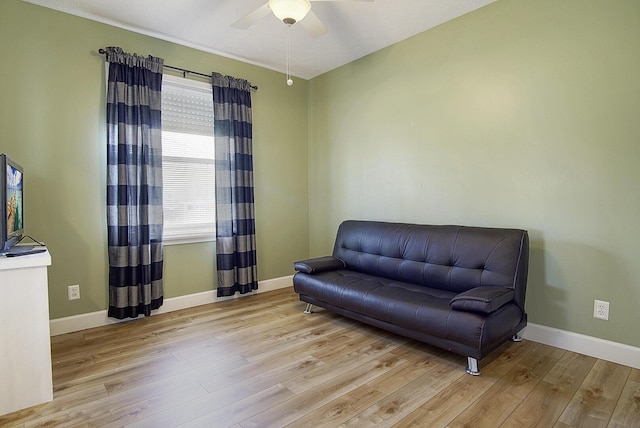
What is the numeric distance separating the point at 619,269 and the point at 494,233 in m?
0.79

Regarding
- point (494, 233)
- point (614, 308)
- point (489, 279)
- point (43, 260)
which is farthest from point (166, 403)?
point (614, 308)

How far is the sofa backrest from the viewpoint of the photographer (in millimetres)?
2469

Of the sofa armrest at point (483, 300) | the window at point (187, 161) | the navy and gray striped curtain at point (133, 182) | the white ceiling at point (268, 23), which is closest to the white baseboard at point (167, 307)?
the navy and gray striped curtain at point (133, 182)

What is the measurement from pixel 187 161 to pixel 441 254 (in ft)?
8.86

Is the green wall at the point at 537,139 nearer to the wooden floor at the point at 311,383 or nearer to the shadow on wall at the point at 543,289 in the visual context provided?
the shadow on wall at the point at 543,289

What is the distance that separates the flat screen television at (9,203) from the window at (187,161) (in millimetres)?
1226

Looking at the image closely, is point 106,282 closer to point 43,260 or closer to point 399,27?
point 43,260

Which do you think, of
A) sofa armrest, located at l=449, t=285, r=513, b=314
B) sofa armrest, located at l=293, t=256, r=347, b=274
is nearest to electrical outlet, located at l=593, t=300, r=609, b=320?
sofa armrest, located at l=449, t=285, r=513, b=314

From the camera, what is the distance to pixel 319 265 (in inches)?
130

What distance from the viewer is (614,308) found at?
2.32 m

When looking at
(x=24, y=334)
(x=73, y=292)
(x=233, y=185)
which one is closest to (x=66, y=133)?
(x=73, y=292)

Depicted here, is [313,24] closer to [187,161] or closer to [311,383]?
[187,161]

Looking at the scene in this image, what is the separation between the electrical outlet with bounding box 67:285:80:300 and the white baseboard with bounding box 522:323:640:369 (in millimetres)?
3783

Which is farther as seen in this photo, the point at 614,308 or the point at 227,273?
the point at 227,273
